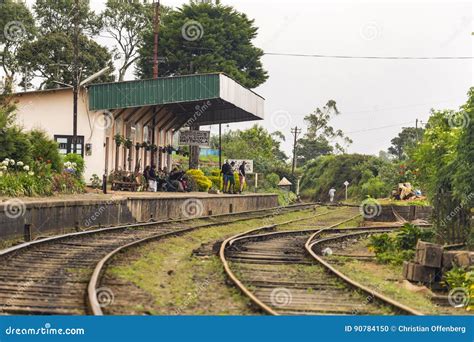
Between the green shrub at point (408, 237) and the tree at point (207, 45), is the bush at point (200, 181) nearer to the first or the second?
the tree at point (207, 45)

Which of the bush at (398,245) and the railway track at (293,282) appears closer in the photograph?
the railway track at (293,282)

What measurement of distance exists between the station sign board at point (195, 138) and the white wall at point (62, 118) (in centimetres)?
774

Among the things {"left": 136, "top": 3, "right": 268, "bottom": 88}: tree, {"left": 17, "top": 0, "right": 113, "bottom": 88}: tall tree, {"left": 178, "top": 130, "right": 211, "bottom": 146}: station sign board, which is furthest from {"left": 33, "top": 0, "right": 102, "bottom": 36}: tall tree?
{"left": 178, "top": 130, "right": 211, "bottom": 146}: station sign board

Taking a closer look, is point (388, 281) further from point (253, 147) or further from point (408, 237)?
point (253, 147)

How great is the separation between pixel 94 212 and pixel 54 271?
1030 cm

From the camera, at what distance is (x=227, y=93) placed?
3944cm

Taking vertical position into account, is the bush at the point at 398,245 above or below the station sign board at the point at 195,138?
below

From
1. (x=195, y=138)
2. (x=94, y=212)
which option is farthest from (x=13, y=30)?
(x=94, y=212)

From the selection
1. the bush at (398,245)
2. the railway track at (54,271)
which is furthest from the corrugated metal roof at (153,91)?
the bush at (398,245)

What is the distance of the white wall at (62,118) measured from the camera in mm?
38094

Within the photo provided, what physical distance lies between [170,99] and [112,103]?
2583 millimetres

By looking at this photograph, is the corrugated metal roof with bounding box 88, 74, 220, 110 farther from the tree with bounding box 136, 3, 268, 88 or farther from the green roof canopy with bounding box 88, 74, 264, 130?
the tree with bounding box 136, 3, 268, 88

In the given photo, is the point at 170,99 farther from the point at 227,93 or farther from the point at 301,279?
the point at 301,279

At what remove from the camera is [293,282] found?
518 inches
